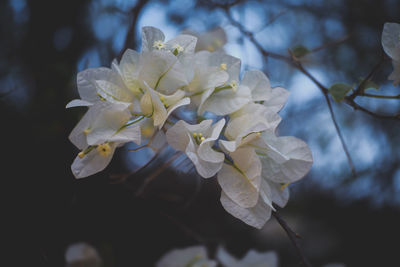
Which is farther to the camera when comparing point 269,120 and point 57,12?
point 57,12

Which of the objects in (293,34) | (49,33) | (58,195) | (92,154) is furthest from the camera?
(293,34)

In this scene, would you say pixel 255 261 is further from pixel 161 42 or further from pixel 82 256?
pixel 161 42

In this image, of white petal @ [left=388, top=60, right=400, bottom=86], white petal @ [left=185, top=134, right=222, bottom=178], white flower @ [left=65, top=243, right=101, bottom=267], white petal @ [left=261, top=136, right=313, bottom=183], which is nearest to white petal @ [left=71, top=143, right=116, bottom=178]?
white petal @ [left=185, top=134, right=222, bottom=178]

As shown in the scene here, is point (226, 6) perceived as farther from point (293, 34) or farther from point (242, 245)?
point (242, 245)

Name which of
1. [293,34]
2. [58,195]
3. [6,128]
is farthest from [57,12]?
[293,34]

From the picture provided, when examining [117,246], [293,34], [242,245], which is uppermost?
[293,34]

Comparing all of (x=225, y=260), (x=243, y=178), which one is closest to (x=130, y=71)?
(x=243, y=178)

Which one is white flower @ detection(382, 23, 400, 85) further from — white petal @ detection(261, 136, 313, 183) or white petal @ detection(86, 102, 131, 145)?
white petal @ detection(86, 102, 131, 145)

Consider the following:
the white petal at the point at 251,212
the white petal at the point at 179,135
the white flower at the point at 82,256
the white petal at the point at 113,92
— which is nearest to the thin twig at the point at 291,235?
the white petal at the point at 251,212
